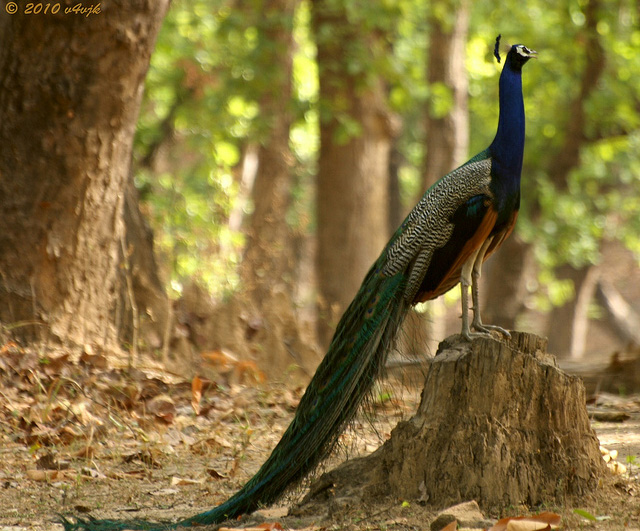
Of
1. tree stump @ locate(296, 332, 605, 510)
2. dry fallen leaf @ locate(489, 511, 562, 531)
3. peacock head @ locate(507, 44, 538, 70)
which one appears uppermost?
peacock head @ locate(507, 44, 538, 70)

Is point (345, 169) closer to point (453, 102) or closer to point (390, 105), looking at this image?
point (390, 105)

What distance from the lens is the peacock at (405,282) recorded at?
3.96 metres

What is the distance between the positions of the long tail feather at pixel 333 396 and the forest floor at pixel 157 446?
0.40 ft

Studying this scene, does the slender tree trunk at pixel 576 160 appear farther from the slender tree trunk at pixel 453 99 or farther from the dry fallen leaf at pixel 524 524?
the dry fallen leaf at pixel 524 524

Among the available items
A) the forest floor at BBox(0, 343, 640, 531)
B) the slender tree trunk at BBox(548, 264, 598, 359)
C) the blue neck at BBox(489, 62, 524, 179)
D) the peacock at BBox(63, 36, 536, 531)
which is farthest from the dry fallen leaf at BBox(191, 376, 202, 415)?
the slender tree trunk at BBox(548, 264, 598, 359)

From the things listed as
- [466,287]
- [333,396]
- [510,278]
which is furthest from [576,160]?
[333,396]

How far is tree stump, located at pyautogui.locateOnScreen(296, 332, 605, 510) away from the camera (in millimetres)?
3688

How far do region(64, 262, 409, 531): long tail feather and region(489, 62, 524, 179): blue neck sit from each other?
768 mm

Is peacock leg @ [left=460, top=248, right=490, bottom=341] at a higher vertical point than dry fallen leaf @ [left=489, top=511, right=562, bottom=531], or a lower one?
higher

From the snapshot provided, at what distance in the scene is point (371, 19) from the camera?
34.3ft

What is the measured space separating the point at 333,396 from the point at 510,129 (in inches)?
63.5

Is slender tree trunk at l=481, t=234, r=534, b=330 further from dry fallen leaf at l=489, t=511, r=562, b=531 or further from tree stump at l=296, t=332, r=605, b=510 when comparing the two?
dry fallen leaf at l=489, t=511, r=562, b=531

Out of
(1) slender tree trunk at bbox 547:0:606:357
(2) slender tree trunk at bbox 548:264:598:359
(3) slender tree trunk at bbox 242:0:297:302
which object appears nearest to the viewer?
(3) slender tree trunk at bbox 242:0:297:302

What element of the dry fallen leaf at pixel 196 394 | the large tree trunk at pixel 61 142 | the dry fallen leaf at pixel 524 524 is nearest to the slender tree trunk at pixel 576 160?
the large tree trunk at pixel 61 142
